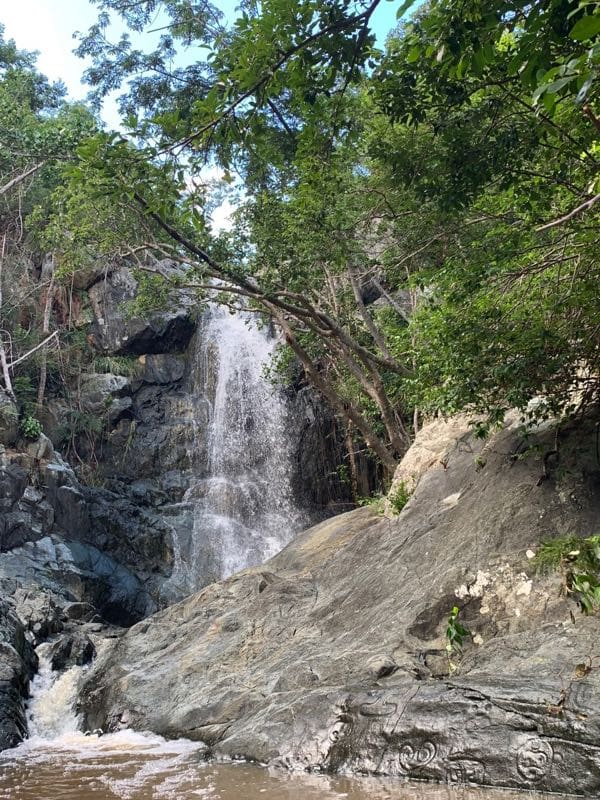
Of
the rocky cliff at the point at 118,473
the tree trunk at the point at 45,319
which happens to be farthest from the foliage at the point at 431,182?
the tree trunk at the point at 45,319

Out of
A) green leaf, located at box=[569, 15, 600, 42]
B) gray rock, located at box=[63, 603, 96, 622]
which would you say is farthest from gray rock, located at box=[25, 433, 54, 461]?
green leaf, located at box=[569, 15, 600, 42]

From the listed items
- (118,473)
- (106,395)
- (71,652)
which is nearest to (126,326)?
(106,395)

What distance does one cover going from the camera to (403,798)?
12.8 feet

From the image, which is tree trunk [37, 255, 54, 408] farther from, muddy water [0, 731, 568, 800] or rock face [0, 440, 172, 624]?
muddy water [0, 731, 568, 800]

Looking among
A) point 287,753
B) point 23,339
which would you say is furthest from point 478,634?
point 23,339

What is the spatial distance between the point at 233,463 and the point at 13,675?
44.3 ft

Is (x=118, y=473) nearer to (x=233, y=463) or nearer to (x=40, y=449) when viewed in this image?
(x=40, y=449)

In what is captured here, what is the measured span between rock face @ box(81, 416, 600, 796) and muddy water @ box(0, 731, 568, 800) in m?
0.22

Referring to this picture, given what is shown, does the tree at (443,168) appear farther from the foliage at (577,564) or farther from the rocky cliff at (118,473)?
the rocky cliff at (118,473)

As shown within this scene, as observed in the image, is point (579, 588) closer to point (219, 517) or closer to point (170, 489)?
point (219, 517)

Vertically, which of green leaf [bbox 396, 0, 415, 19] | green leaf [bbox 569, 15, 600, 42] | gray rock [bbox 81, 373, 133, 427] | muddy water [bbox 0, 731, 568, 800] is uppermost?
gray rock [bbox 81, 373, 133, 427]

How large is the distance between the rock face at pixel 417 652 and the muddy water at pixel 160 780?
0.22 metres

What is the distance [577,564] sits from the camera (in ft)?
17.1

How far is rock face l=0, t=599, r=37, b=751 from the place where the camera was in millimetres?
7637
